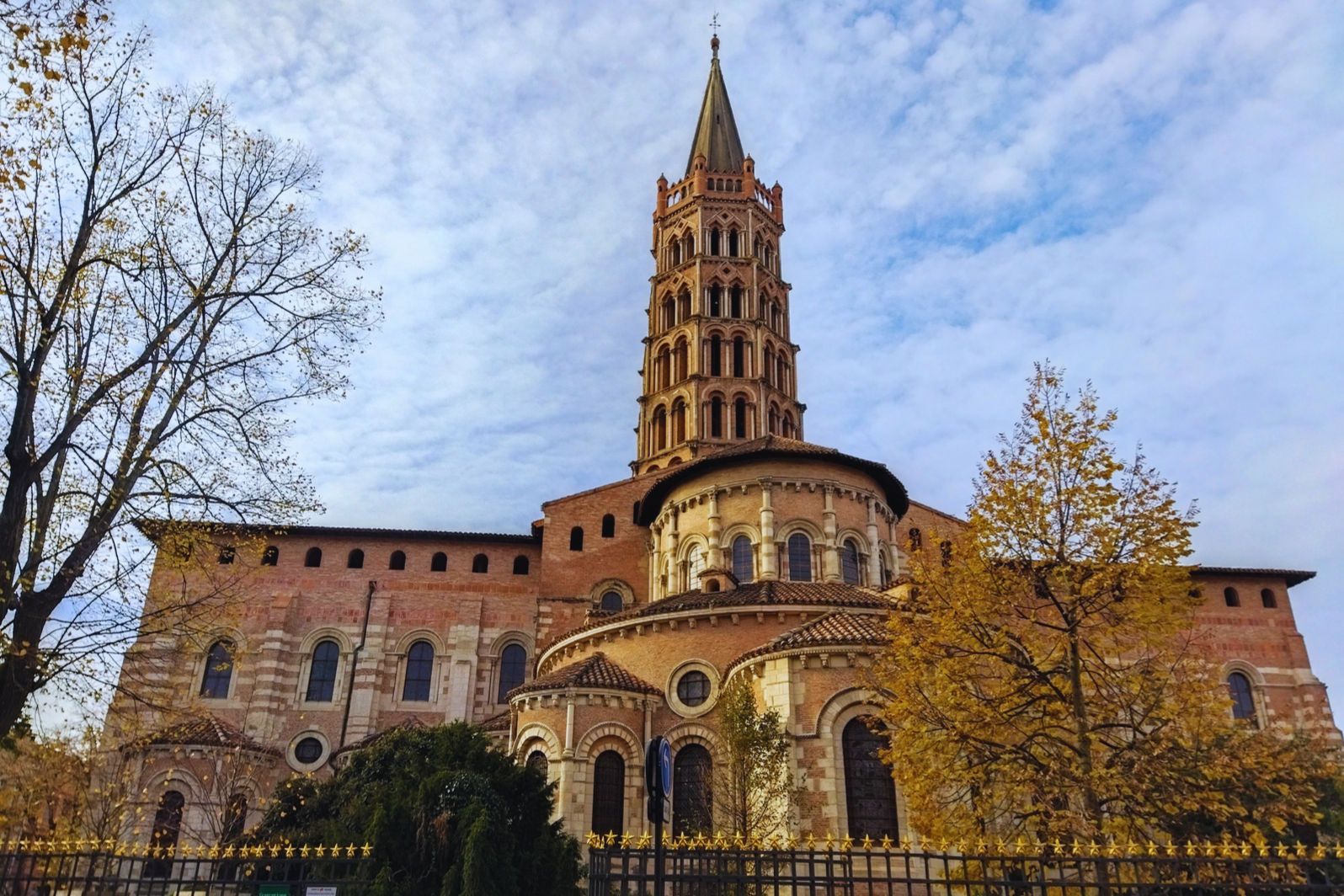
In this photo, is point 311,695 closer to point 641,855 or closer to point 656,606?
point 656,606

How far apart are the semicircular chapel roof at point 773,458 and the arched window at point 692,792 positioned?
36.4 feet

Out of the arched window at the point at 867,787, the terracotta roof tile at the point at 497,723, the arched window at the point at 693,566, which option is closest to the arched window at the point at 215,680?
the terracotta roof tile at the point at 497,723

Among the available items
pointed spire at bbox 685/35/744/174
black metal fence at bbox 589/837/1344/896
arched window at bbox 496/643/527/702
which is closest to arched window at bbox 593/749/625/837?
black metal fence at bbox 589/837/1344/896

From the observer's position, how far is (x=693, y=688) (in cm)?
2581

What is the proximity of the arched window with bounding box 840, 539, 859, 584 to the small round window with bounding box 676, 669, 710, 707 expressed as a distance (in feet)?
24.6

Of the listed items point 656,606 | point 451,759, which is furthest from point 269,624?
point 451,759

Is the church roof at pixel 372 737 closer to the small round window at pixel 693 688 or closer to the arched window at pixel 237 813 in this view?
the arched window at pixel 237 813

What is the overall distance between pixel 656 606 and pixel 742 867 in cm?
1725

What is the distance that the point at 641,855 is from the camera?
10.2 metres

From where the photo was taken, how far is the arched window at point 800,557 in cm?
3148

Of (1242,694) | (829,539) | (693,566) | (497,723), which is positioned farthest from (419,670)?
(1242,694)

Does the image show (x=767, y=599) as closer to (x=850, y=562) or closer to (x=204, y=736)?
(x=850, y=562)

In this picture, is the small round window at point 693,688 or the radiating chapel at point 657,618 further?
the small round window at point 693,688

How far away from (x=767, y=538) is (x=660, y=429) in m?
18.3
